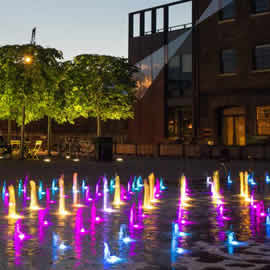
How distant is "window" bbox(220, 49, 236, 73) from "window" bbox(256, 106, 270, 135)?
10.9 ft

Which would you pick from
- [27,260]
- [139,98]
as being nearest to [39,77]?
[139,98]

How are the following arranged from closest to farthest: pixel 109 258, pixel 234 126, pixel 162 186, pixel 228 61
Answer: pixel 109 258 < pixel 162 186 < pixel 234 126 < pixel 228 61

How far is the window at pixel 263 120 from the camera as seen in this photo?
35.0m

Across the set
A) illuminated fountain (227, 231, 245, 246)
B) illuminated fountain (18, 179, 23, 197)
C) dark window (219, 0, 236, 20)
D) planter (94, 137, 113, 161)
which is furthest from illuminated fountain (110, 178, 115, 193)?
dark window (219, 0, 236, 20)

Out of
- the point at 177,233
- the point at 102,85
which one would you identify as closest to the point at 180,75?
the point at 102,85

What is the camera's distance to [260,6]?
3584cm

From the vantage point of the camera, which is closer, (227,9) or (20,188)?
(20,188)

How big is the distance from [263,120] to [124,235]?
2855 cm

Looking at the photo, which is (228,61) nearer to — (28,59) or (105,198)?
(28,59)

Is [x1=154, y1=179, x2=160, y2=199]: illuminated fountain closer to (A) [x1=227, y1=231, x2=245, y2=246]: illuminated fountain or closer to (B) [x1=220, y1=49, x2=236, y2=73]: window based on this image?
(A) [x1=227, y1=231, x2=245, y2=246]: illuminated fountain

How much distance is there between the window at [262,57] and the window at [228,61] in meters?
1.50

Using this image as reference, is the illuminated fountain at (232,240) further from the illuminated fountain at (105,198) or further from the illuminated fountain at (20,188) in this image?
the illuminated fountain at (20,188)

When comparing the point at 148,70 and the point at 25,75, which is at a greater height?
the point at 148,70

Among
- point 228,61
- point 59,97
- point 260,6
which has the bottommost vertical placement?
point 59,97
